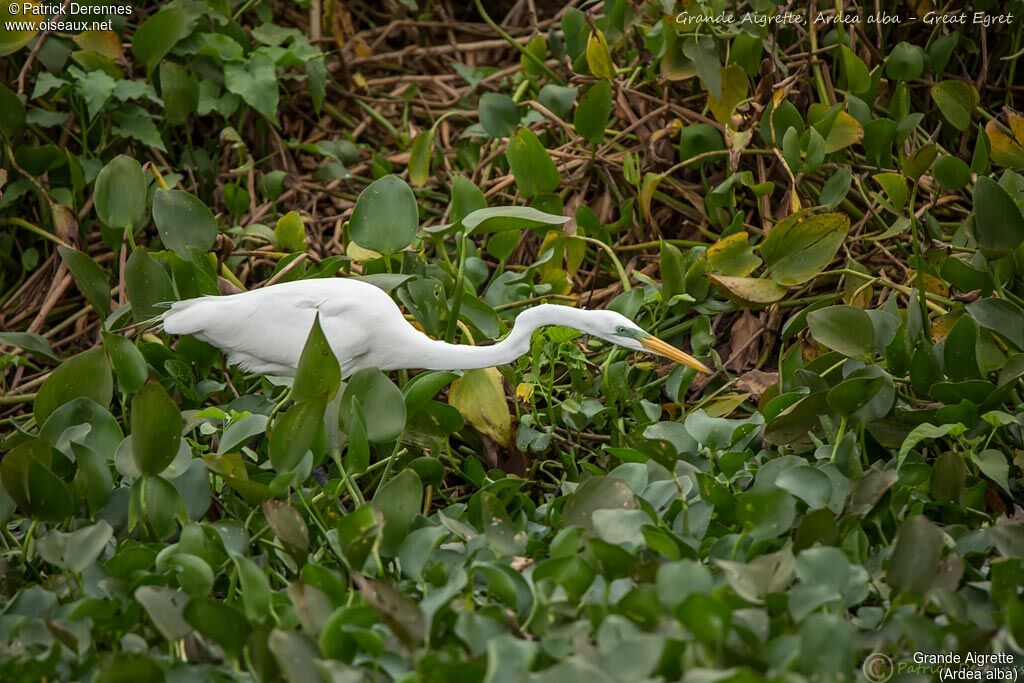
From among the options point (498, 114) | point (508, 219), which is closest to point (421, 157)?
Answer: point (498, 114)

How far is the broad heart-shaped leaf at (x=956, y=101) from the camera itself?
3.39 m

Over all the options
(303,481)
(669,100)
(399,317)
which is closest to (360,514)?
(303,481)

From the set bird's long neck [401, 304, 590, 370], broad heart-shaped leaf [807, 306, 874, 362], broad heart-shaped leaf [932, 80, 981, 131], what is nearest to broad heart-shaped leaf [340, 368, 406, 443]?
bird's long neck [401, 304, 590, 370]

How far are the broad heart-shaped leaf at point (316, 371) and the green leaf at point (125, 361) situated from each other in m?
0.53

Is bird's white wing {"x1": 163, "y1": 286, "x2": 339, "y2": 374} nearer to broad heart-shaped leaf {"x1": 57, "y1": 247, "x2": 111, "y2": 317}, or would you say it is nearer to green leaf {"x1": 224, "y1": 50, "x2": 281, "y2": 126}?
broad heart-shaped leaf {"x1": 57, "y1": 247, "x2": 111, "y2": 317}

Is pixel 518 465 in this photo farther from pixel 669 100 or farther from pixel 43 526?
pixel 669 100

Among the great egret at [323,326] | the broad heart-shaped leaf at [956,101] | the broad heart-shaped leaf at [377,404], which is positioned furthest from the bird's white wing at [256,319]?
the broad heart-shaped leaf at [956,101]

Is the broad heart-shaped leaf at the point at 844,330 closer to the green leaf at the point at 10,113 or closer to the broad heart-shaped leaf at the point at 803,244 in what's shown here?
the broad heart-shaped leaf at the point at 803,244

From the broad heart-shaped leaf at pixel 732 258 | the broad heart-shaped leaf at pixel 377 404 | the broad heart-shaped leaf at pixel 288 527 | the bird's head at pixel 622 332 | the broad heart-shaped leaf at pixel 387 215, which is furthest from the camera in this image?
the broad heart-shaped leaf at pixel 732 258

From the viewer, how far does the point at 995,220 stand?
2631mm

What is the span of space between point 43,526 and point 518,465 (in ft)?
3.65

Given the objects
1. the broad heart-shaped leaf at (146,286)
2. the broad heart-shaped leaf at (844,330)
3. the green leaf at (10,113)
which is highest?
the green leaf at (10,113)

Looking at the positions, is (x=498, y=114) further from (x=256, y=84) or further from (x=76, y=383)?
(x=76, y=383)

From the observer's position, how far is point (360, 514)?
214 cm
